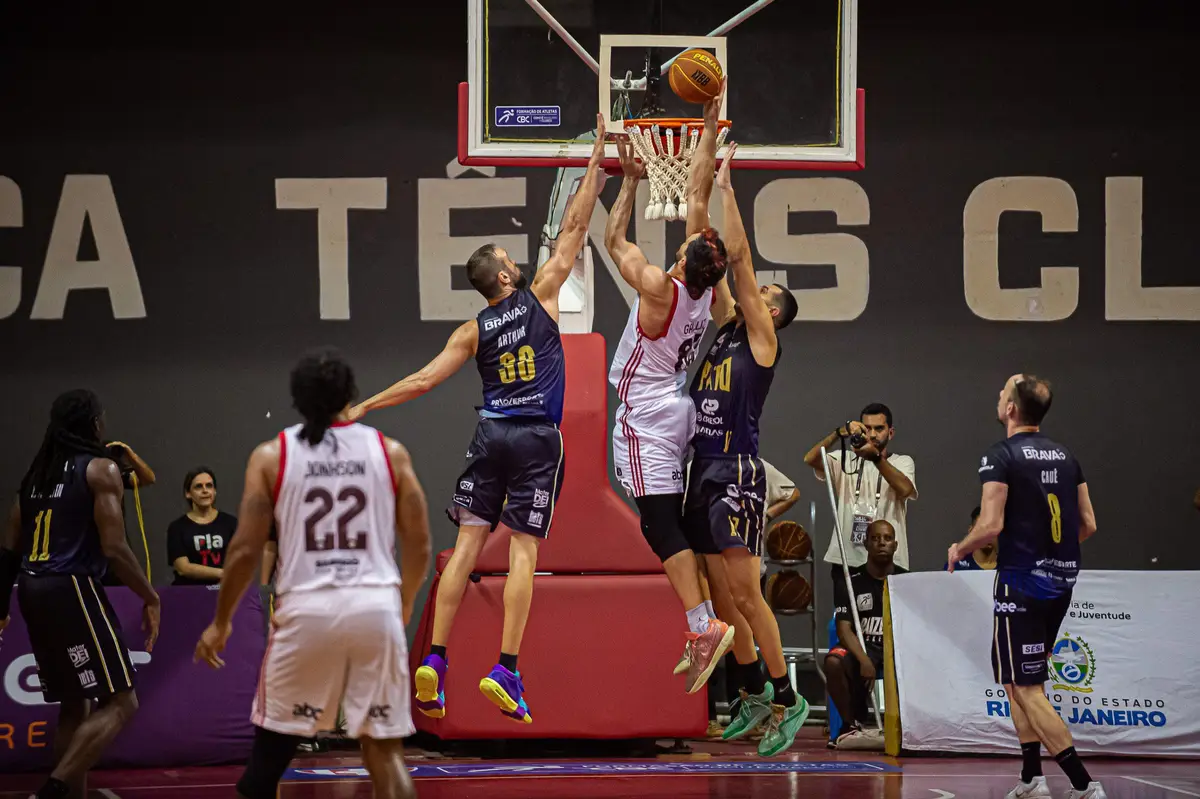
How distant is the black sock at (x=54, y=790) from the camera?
6746 millimetres

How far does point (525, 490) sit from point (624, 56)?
285cm

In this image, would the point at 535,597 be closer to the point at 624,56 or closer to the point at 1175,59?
the point at 624,56

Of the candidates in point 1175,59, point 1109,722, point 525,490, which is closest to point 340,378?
point 525,490

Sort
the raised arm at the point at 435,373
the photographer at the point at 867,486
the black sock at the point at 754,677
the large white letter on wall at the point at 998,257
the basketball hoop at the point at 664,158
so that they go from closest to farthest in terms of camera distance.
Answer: the raised arm at the point at 435,373
the black sock at the point at 754,677
the basketball hoop at the point at 664,158
the photographer at the point at 867,486
the large white letter on wall at the point at 998,257

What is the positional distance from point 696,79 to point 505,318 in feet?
5.42

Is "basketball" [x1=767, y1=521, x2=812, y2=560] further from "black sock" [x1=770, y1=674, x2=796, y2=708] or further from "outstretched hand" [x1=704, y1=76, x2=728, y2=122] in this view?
"outstretched hand" [x1=704, y1=76, x2=728, y2=122]

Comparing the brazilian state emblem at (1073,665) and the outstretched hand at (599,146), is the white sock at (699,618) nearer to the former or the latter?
the outstretched hand at (599,146)

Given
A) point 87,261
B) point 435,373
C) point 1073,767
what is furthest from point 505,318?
point 87,261

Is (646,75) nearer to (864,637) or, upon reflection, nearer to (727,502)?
(727,502)

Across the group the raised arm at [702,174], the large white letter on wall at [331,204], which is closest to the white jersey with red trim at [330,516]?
the raised arm at [702,174]

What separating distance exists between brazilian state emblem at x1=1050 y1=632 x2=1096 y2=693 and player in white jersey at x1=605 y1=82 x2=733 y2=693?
3.29 metres

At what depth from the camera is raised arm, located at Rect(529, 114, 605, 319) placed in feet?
→ 23.9

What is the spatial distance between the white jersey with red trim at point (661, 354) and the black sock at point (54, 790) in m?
3.46

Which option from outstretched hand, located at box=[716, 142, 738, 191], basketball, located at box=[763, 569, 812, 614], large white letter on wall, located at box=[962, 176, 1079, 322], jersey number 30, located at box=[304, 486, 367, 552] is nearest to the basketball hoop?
outstretched hand, located at box=[716, 142, 738, 191]
